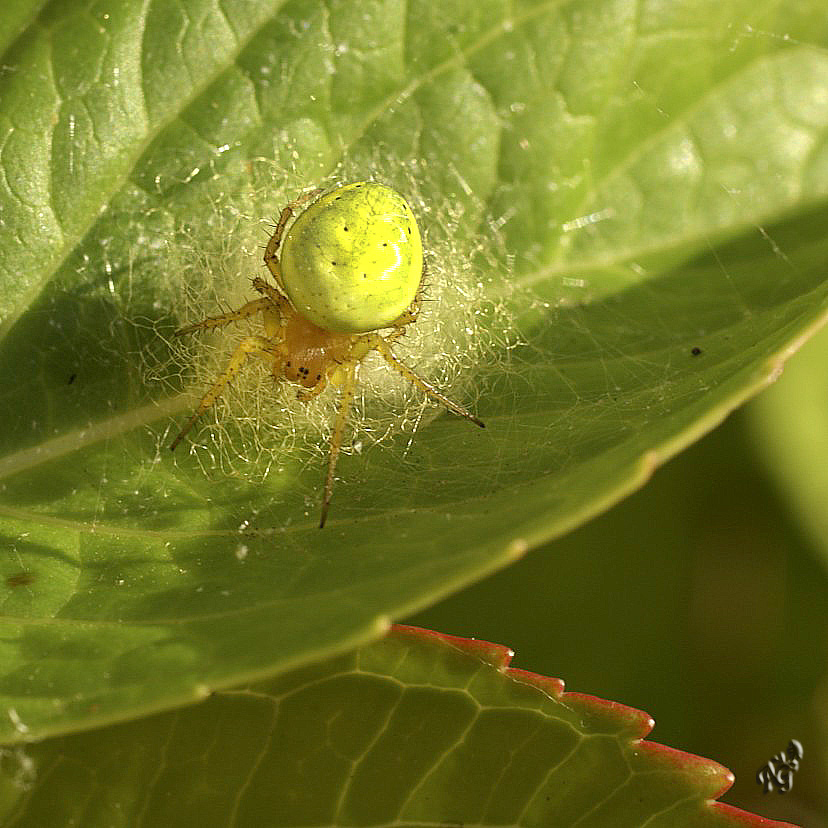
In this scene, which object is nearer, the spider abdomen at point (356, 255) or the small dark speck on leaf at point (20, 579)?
the small dark speck on leaf at point (20, 579)

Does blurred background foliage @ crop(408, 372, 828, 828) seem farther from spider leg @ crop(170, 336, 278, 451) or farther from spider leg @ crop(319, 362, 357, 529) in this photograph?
spider leg @ crop(170, 336, 278, 451)

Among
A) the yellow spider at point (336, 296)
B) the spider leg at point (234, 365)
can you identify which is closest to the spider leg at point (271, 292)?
the yellow spider at point (336, 296)

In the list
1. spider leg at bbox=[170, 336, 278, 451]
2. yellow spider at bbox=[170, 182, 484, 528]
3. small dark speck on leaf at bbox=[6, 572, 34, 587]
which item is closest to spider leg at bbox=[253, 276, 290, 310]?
yellow spider at bbox=[170, 182, 484, 528]

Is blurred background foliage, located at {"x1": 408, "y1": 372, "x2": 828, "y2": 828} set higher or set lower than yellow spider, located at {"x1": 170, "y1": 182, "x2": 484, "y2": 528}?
lower

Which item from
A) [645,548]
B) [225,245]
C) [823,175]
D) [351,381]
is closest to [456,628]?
[645,548]

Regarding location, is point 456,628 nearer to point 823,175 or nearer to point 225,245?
point 225,245

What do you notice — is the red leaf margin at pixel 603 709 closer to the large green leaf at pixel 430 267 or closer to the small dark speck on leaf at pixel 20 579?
the large green leaf at pixel 430 267
